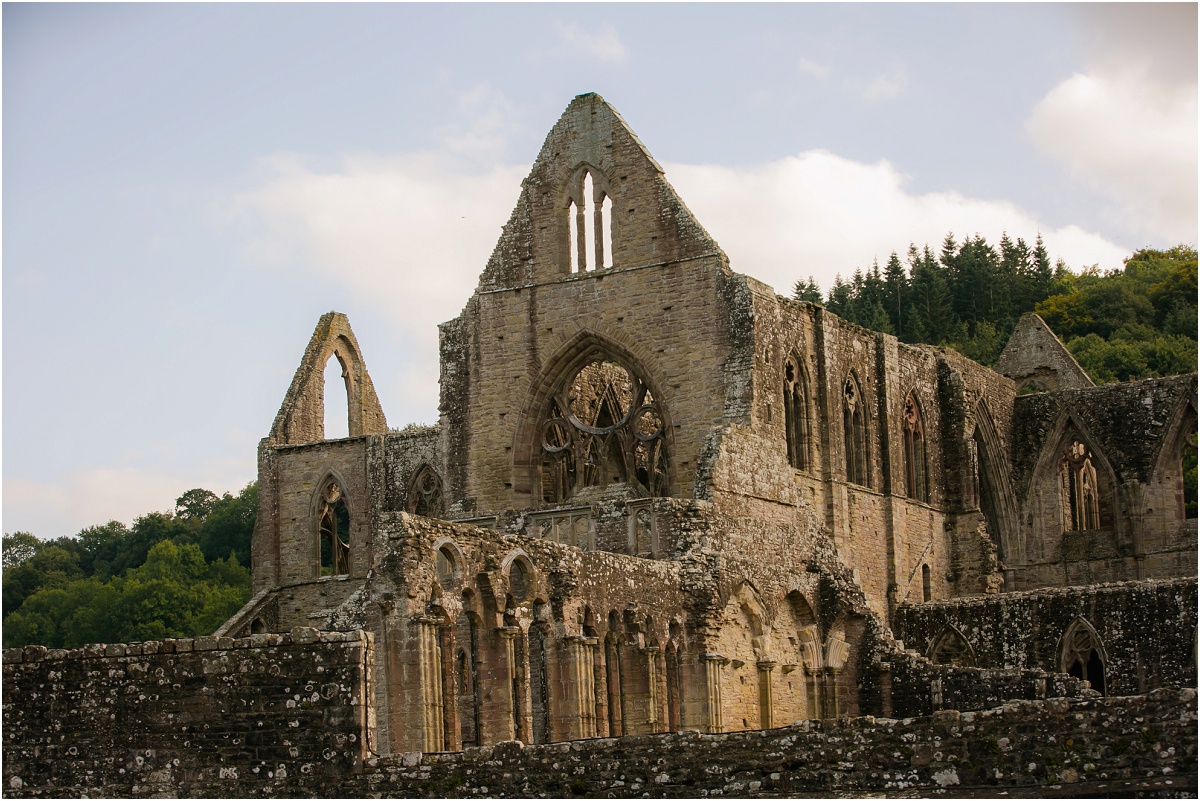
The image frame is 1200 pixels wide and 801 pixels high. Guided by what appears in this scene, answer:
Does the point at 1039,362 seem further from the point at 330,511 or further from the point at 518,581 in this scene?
the point at 518,581

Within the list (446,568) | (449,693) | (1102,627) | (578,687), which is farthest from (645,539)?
(1102,627)

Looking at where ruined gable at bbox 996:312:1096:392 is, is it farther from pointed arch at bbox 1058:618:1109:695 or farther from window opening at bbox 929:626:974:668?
pointed arch at bbox 1058:618:1109:695

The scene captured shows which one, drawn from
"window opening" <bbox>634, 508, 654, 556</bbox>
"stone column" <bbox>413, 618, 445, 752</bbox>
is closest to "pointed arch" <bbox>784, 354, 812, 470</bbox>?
"window opening" <bbox>634, 508, 654, 556</bbox>

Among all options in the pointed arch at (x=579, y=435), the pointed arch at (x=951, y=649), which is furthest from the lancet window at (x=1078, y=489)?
the pointed arch at (x=579, y=435)

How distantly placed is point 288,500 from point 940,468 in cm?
1323

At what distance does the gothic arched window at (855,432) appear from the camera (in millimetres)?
38500

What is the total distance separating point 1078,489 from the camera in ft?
147

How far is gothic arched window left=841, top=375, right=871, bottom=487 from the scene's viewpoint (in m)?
38.5

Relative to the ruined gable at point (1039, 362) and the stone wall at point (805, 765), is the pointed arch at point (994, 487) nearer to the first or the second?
the ruined gable at point (1039, 362)

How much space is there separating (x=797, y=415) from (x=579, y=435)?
12.0 feet

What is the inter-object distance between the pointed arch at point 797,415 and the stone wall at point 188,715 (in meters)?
17.7

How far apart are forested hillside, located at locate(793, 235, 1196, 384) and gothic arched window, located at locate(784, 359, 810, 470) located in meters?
23.7

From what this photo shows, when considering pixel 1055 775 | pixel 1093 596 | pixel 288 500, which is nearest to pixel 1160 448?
pixel 1093 596

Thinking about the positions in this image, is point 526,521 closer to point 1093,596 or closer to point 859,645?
point 859,645
